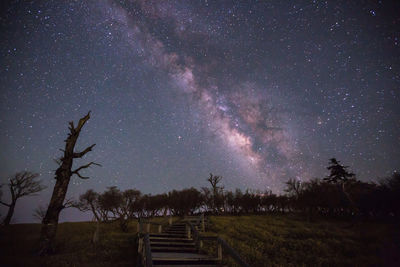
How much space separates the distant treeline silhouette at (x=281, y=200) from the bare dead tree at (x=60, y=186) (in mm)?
5324

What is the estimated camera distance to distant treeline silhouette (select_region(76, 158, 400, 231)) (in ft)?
109

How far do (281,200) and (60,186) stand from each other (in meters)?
53.7

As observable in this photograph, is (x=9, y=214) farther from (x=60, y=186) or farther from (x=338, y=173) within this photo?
(x=338, y=173)

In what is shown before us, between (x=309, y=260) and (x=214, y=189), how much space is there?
43902 millimetres

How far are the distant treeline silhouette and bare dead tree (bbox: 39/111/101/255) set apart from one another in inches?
210

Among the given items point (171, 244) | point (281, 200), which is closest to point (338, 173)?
point (281, 200)

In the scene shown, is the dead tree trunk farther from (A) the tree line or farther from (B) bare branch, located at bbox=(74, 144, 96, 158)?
(B) bare branch, located at bbox=(74, 144, 96, 158)

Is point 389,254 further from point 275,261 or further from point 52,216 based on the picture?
point 52,216

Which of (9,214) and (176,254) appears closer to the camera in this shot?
(176,254)

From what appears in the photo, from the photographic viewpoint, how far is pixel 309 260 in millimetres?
10688

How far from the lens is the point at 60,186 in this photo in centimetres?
1080

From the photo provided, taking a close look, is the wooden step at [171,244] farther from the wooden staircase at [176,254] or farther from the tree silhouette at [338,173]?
the tree silhouette at [338,173]

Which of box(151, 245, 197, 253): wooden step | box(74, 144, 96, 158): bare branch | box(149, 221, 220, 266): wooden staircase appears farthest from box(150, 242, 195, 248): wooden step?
box(74, 144, 96, 158): bare branch

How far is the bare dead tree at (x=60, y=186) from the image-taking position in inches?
386
